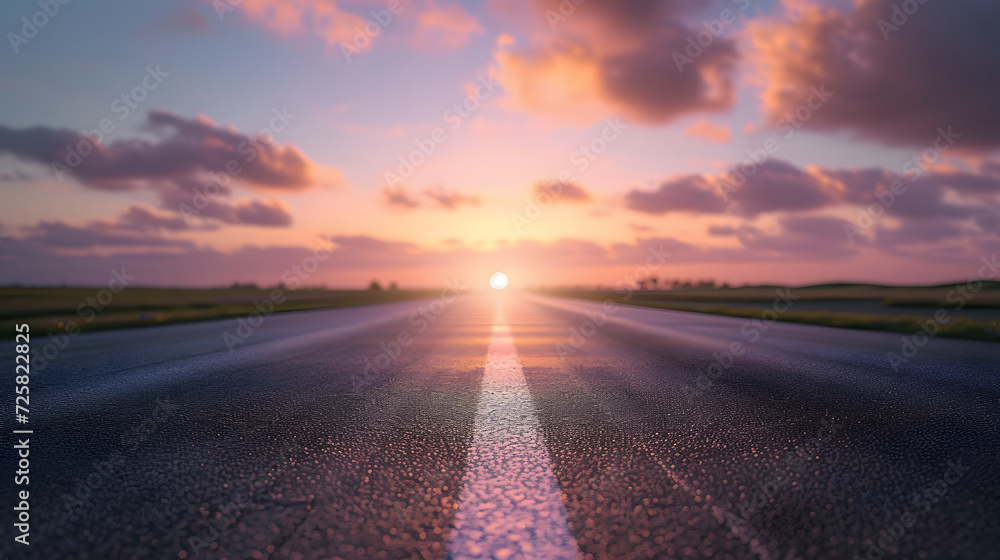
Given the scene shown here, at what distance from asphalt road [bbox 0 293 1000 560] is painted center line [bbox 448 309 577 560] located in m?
0.02

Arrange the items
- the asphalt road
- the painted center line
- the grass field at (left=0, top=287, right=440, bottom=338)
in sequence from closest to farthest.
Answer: the painted center line, the asphalt road, the grass field at (left=0, top=287, right=440, bottom=338)

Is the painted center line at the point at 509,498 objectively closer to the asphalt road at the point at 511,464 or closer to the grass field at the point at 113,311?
the asphalt road at the point at 511,464

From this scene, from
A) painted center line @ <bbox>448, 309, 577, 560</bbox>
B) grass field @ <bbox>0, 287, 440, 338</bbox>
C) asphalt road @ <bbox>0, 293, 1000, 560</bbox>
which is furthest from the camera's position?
grass field @ <bbox>0, 287, 440, 338</bbox>

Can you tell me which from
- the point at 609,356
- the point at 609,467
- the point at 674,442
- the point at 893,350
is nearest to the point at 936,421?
the point at 674,442

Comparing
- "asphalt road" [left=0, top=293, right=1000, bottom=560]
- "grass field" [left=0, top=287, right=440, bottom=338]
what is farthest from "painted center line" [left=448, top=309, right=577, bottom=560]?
"grass field" [left=0, top=287, right=440, bottom=338]

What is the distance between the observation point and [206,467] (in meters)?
3.91

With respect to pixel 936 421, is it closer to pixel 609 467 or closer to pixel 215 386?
pixel 609 467

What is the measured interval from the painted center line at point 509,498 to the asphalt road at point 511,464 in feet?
0.05

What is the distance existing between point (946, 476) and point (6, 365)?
12.9 metres

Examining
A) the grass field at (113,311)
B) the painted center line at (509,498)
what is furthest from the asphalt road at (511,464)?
the grass field at (113,311)

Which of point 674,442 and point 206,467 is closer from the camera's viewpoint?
point 206,467

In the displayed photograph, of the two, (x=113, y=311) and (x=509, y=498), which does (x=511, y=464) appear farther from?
(x=113, y=311)

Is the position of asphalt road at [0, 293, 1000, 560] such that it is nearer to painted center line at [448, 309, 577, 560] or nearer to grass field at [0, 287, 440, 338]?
painted center line at [448, 309, 577, 560]

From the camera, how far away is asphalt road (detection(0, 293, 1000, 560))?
2.73 meters
